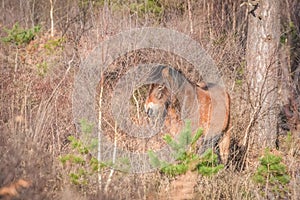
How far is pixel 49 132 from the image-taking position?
220 inches

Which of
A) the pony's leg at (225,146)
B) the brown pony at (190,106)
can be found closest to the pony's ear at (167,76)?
the brown pony at (190,106)

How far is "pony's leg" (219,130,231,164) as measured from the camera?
6.60 m

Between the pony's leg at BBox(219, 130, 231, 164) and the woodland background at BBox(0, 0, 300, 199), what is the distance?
89 mm

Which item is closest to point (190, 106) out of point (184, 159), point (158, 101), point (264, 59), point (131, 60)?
point (158, 101)

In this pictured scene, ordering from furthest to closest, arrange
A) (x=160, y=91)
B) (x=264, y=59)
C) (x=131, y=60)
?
(x=264, y=59) < (x=131, y=60) < (x=160, y=91)

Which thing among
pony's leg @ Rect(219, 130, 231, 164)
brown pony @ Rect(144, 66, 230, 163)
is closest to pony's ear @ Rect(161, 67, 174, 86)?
brown pony @ Rect(144, 66, 230, 163)

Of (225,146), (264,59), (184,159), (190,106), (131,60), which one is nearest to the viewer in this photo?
(184,159)

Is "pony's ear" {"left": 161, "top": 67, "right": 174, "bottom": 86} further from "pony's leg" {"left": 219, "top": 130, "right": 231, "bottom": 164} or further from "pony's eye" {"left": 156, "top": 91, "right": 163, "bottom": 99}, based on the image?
"pony's leg" {"left": 219, "top": 130, "right": 231, "bottom": 164}

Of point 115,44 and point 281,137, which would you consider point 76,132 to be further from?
point 281,137

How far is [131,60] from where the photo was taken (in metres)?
7.63

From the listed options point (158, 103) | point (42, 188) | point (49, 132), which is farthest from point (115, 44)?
point (42, 188)

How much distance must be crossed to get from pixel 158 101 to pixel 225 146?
111cm

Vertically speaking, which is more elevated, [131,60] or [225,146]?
[131,60]

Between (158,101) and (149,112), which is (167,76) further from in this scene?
(149,112)
